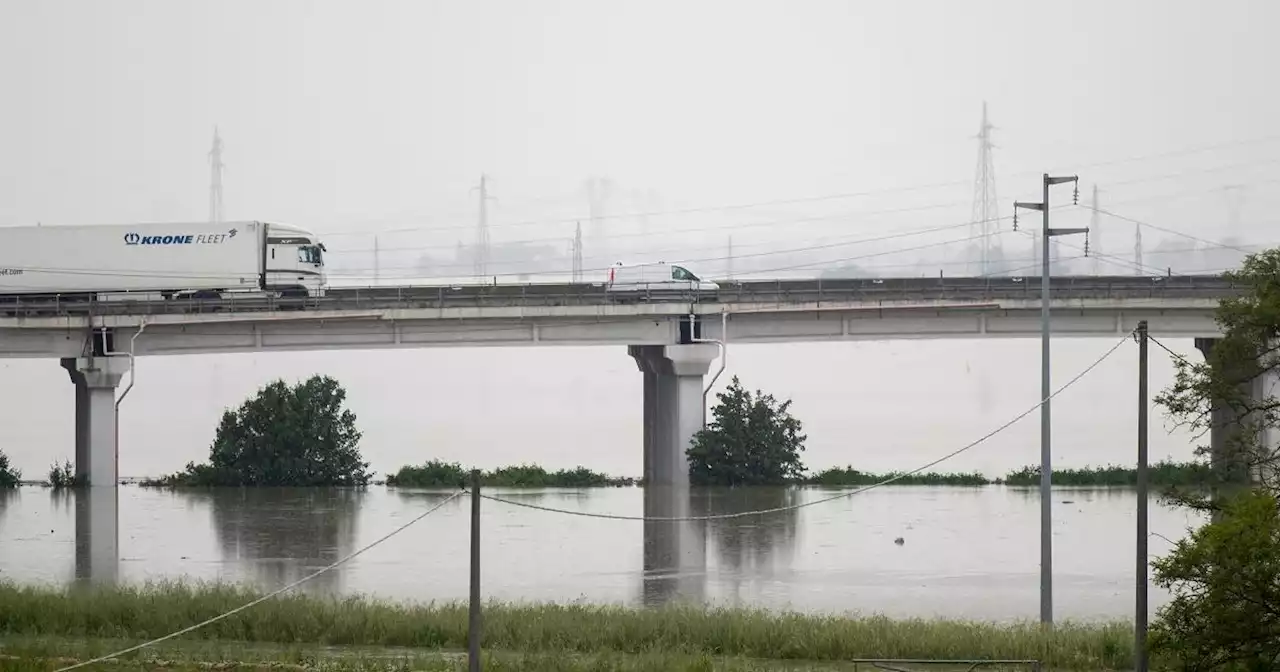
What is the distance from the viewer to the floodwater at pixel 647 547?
3819cm

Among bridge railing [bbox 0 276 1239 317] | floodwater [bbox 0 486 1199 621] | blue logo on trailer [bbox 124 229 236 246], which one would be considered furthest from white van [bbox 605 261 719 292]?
blue logo on trailer [bbox 124 229 236 246]

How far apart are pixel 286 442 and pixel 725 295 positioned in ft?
61.9

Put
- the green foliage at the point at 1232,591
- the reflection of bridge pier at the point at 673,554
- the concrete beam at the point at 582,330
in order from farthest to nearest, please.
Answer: the concrete beam at the point at 582,330, the reflection of bridge pier at the point at 673,554, the green foliage at the point at 1232,591

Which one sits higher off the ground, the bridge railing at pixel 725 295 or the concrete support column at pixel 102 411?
the bridge railing at pixel 725 295

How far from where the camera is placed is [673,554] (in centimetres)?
4478

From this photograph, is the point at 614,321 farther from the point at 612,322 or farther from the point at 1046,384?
the point at 1046,384

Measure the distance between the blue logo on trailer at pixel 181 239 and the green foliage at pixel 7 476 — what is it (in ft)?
35.1

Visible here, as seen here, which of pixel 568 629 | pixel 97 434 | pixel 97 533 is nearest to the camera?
pixel 568 629

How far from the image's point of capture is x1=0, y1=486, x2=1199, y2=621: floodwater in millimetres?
38188

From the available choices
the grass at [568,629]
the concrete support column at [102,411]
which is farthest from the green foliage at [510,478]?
the grass at [568,629]

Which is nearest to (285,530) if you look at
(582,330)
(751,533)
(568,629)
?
(751,533)

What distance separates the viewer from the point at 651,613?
104 feet

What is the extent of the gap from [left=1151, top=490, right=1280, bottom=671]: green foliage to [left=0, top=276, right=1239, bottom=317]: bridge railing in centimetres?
3716

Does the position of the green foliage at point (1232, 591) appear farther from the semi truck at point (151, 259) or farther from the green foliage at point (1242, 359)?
the semi truck at point (151, 259)
